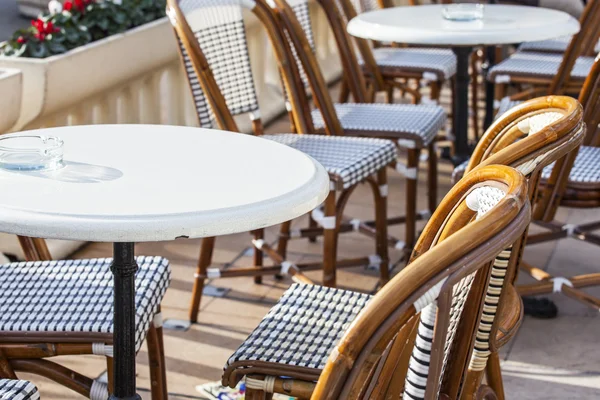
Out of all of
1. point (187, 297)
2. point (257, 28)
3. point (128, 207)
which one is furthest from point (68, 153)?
point (257, 28)

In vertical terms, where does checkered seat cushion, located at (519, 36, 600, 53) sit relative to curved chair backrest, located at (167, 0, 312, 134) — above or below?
below

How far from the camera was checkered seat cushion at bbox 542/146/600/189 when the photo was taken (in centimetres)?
285

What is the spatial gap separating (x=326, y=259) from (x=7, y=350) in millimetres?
1150

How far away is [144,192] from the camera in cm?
161

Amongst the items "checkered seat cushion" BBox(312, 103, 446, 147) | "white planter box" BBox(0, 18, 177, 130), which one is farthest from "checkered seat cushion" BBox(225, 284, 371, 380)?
"white planter box" BBox(0, 18, 177, 130)

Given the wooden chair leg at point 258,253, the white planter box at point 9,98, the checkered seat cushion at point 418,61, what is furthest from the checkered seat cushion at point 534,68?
the white planter box at point 9,98

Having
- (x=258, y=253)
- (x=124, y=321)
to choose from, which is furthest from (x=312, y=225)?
(x=124, y=321)

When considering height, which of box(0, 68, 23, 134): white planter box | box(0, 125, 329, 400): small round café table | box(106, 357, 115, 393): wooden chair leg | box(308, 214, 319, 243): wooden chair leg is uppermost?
box(0, 125, 329, 400): small round café table

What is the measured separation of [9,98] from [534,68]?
7.51 ft

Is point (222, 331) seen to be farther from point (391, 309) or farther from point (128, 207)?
point (391, 309)

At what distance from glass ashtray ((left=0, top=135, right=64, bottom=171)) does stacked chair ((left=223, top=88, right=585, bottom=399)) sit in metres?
0.50

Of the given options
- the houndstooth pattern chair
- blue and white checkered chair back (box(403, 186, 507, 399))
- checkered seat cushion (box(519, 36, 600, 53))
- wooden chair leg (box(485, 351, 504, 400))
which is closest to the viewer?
blue and white checkered chair back (box(403, 186, 507, 399))

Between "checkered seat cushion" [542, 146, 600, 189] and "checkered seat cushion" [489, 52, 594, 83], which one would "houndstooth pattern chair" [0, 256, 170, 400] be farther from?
"checkered seat cushion" [489, 52, 594, 83]

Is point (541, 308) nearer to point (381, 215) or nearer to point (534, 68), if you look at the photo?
point (381, 215)
